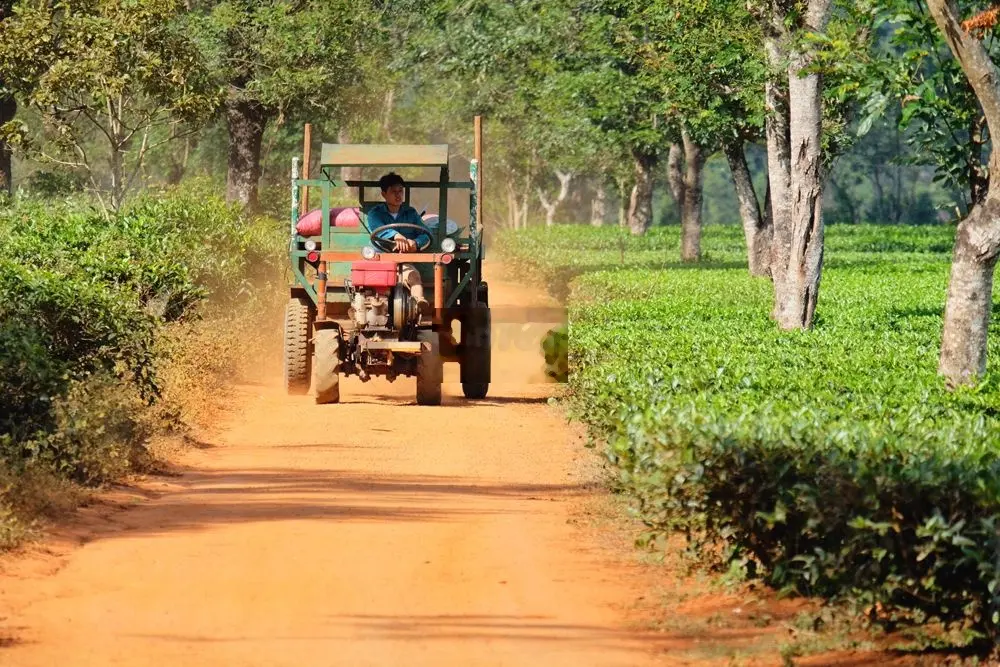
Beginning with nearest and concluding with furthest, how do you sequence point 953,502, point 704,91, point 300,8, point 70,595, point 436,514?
point 953,502, point 70,595, point 436,514, point 704,91, point 300,8

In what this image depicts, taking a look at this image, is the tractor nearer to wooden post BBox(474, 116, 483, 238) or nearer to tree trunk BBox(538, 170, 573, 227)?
wooden post BBox(474, 116, 483, 238)

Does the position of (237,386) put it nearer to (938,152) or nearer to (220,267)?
(220,267)

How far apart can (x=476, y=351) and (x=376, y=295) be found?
69.9 inches

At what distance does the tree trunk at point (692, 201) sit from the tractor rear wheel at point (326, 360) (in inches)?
736

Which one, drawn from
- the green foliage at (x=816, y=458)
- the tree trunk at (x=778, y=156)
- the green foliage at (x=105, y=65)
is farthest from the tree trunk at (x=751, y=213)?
the green foliage at (x=816, y=458)

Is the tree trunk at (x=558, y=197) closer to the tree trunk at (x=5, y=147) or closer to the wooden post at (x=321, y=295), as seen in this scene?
the tree trunk at (x=5, y=147)

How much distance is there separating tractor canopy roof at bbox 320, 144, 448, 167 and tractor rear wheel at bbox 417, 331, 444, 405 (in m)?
1.79

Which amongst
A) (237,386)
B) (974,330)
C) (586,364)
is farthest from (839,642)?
(237,386)

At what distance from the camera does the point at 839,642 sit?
7.78 meters

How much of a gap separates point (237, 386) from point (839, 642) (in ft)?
42.7

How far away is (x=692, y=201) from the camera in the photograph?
3694 centimetres

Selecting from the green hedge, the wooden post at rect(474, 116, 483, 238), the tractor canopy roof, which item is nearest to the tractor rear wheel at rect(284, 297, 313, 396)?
the green hedge

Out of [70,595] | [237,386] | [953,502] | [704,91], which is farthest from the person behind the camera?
[704,91]

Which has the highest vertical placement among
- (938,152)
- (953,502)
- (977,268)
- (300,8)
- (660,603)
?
(300,8)
